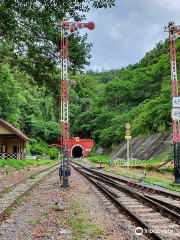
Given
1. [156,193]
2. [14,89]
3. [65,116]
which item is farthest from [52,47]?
[14,89]

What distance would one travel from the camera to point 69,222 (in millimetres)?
5227

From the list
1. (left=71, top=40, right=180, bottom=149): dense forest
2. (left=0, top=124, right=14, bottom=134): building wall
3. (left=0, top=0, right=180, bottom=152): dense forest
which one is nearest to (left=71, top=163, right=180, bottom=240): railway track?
(left=0, top=0, right=180, bottom=152): dense forest

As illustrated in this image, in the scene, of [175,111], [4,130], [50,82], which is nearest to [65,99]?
[50,82]

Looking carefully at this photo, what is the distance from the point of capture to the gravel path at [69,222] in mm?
4406

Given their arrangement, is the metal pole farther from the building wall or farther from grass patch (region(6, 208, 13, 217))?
the building wall

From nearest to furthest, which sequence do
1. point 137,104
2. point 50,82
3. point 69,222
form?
1. point 69,222
2. point 50,82
3. point 137,104

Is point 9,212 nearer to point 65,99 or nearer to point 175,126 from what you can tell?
point 65,99

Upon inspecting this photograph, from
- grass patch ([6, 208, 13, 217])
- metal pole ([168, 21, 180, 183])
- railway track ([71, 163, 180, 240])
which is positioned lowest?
grass patch ([6, 208, 13, 217])

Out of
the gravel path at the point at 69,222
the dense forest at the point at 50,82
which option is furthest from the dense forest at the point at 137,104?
the gravel path at the point at 69,222

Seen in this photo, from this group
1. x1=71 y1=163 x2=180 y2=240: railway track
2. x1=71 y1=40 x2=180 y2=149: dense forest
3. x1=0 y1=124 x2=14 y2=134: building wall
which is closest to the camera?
x1=71 y1=163 x2=180 y2=240: railway track

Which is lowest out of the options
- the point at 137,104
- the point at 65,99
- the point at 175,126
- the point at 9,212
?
the point at 9,212

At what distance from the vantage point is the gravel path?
4406 mm

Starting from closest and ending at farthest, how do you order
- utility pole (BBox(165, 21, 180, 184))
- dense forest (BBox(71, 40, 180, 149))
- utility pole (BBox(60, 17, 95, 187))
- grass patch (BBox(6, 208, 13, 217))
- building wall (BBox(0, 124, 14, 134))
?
grass patch (BBox(6, 208, 13, 217)) → utility pole (BBox(60, 17, 95, 187)) → utility pole (BBox(165, 21, 180, 184)) → dense forest (BBox(71, 40, 180, 149)) → building wall (BBox(0, 124, 14, 134))

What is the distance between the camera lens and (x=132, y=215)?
534 cm
